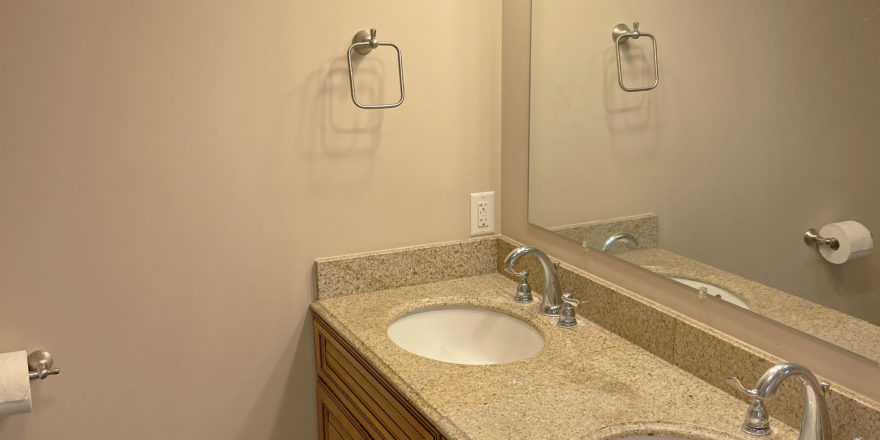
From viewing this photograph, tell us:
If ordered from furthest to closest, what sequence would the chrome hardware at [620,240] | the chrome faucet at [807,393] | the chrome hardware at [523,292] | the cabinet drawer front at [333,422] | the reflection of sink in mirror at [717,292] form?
the chrome hardware at [523,292] → the cabinet drawer front at [333,422] → the chrome hardware at [620,240] → the reflection of sink in mirror at [717,292] → the chrome faucet at [807,393]

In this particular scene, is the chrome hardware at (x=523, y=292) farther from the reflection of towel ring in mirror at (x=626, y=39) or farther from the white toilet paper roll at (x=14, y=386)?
the white toilet paper roll at (x=14, y=386)

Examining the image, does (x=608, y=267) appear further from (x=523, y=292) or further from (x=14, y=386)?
(x=14, y=386)

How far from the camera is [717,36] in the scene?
138 centimetres

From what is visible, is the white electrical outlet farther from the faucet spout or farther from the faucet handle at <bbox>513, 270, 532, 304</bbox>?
→ the faucet spout

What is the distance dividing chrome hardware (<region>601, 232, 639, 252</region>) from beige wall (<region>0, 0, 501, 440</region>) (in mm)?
448

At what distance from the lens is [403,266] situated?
1987mm

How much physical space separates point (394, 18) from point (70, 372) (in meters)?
1.07

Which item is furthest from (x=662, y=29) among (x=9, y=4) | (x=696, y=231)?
(x=9, y=4)

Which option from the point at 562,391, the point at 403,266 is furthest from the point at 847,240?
the point at 403,266

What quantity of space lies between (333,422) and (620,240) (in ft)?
2.67

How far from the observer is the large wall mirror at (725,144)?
116 cm

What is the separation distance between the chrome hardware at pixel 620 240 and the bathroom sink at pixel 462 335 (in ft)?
0.84

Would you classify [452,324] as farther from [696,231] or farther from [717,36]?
[717,36]

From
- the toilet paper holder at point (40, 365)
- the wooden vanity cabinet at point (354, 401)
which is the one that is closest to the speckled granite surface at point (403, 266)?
the wooden vanity cabinet at point (354, 401)
